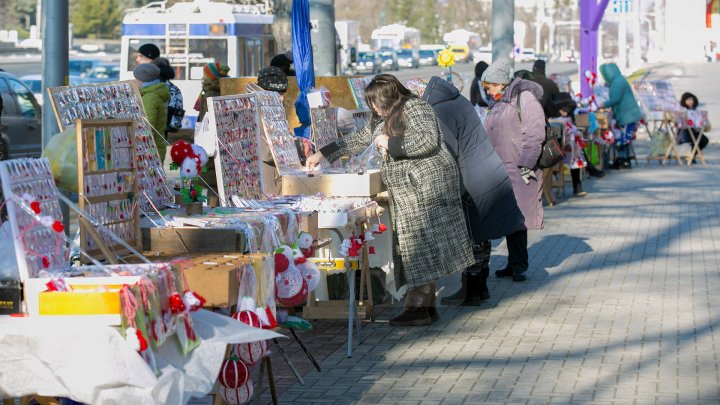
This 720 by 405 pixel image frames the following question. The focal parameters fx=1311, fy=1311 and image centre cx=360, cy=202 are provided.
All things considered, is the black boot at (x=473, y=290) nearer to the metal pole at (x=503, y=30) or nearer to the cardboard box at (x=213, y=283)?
the cardboard box at (x=213, y=283)

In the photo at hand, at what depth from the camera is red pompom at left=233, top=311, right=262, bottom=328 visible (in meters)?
6.09

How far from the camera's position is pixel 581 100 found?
2327cm

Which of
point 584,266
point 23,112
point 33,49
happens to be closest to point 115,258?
point 584,266

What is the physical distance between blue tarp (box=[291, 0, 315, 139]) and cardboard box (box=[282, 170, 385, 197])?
183 cm

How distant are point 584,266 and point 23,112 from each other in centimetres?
1092

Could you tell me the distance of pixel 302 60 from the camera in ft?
37.7

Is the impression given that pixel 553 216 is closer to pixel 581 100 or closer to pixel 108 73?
pixel 581 100

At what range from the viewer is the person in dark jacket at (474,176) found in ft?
30.0

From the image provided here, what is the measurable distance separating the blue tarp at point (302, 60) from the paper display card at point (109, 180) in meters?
4.53

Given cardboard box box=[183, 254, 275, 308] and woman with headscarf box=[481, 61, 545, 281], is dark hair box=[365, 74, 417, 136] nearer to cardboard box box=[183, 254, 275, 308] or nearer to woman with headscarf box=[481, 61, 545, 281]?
woman with headscarf box=[481, 61, 545, 281]

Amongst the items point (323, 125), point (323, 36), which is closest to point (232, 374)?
point (323, 125)

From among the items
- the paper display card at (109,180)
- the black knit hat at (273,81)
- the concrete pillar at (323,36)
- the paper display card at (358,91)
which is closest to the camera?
the paper display card at (109,180)

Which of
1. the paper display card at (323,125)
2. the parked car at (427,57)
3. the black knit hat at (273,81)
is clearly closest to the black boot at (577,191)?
the paper display card at (323,125)

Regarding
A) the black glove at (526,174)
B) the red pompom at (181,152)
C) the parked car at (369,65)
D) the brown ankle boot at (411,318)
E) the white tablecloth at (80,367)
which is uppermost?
the parked car at (369,65)
